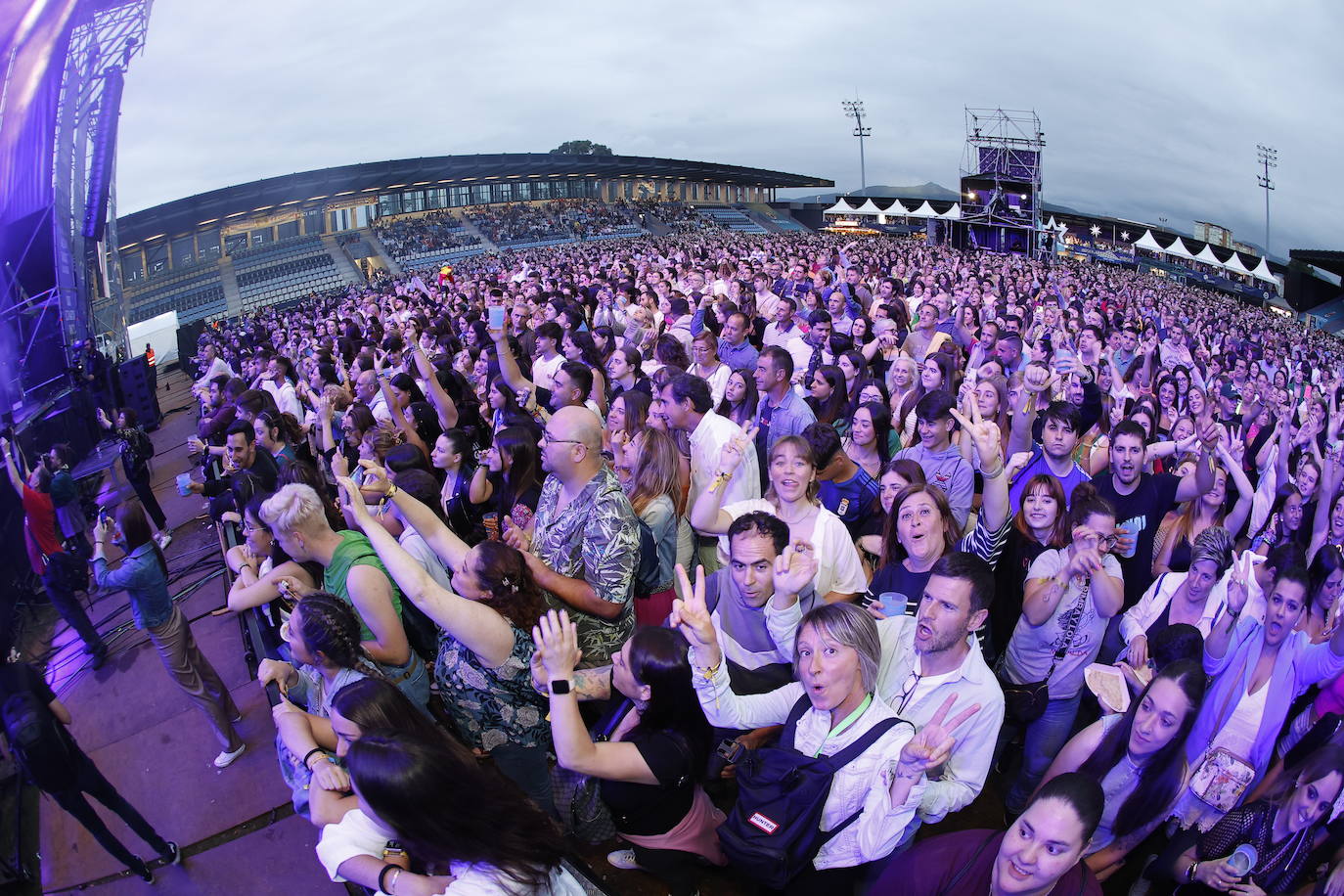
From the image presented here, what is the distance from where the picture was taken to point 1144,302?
12.7 meters

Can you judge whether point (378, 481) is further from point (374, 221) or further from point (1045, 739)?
point (374, 221)

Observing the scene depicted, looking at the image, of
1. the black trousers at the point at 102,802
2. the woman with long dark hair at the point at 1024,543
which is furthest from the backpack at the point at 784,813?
the black trousers at the point at 102,802

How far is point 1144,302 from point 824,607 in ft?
44.2

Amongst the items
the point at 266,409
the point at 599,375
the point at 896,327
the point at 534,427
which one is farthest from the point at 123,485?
the point at 896,327

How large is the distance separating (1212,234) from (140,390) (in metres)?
56.6

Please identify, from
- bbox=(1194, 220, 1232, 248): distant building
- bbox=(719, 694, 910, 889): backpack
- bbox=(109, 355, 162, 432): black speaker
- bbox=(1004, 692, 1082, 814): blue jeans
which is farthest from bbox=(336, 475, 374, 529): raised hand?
bbox=(1194, 220, 1232, 248): distant building

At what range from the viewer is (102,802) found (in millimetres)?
3010

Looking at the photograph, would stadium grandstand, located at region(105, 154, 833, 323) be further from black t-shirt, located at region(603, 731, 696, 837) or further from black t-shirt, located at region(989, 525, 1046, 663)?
black t-shirt, located at region(989, 525, 1046, 663)

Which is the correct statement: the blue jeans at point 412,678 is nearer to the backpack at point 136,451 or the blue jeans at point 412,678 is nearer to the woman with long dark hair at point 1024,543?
the woman with long dark hair at point 1024,543

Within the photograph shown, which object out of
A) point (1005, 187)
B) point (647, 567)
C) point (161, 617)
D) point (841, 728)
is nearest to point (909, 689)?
point (841, 728)

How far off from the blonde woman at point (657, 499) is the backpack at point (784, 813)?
108 cm

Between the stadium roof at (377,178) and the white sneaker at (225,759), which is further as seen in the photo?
the stadium roof at (377,178)

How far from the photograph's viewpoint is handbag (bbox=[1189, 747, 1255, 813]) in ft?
7.29

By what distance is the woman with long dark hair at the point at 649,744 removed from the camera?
1.90m
